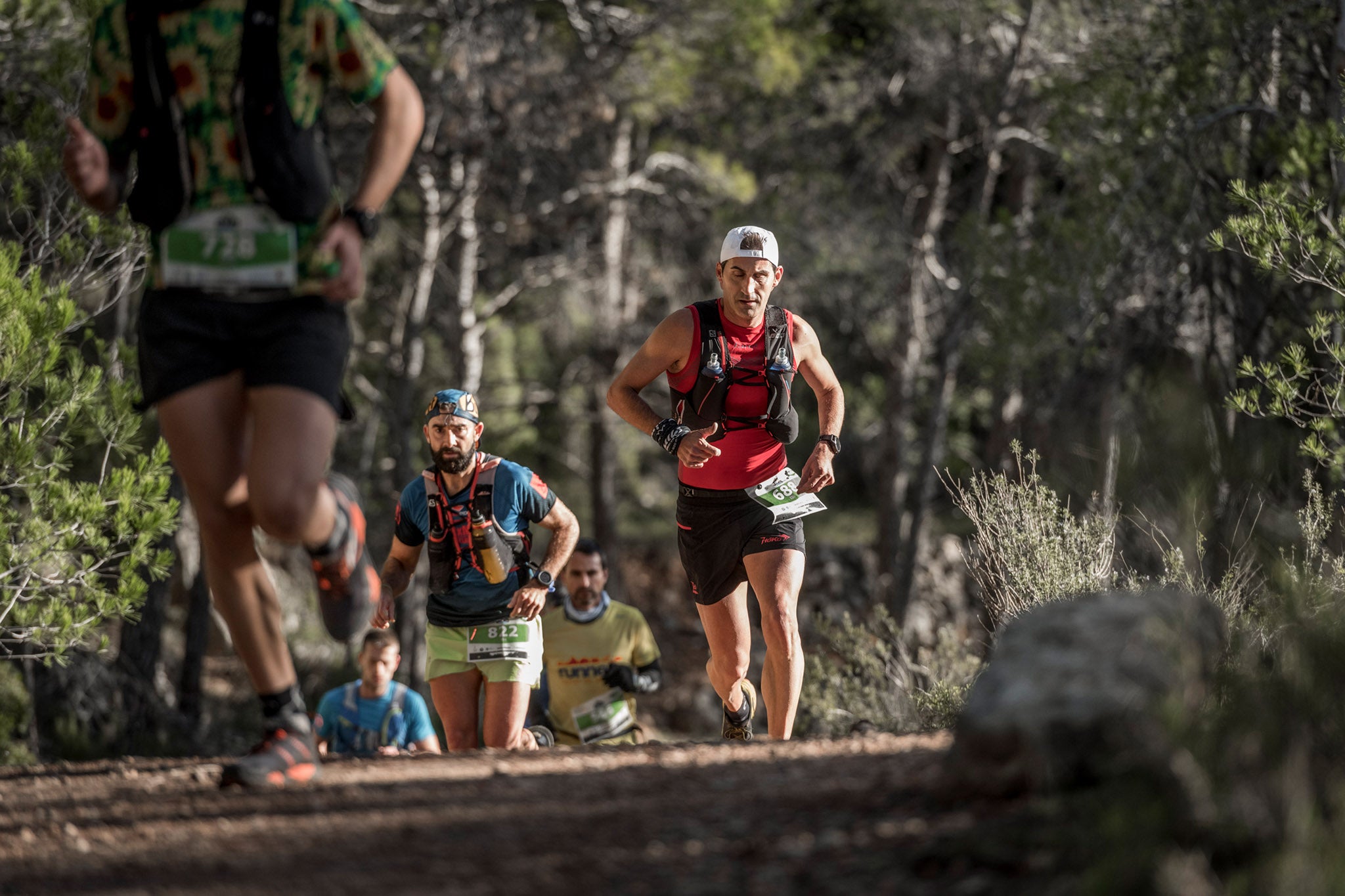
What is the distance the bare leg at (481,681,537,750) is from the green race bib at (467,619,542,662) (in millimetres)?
127

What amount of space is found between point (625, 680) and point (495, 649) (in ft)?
6.13

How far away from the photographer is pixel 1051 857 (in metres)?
2.50

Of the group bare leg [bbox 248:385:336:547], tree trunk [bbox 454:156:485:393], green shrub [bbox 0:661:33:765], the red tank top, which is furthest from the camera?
tree trunk [bbox 454:156:485:393]

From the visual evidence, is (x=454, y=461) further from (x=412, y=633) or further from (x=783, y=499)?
(x=412, y=633)

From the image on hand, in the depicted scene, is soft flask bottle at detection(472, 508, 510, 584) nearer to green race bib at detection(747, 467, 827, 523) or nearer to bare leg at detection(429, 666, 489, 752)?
bare leg at detection(429, 666, 489, 752)

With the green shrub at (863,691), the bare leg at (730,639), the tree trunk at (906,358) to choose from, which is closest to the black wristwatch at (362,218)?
the bare leg at (730,639)

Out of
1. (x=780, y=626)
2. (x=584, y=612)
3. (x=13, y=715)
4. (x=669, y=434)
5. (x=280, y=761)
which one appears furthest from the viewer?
(x=13, y=715)

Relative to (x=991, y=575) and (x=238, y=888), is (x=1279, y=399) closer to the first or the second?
(x=991, y=575)

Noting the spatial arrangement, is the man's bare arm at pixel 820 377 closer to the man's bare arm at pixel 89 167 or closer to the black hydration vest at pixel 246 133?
the black hydration vest at pixel 246 133

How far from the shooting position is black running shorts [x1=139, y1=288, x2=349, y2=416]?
344 centimetres

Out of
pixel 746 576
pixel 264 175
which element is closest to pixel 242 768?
pixel 264 175

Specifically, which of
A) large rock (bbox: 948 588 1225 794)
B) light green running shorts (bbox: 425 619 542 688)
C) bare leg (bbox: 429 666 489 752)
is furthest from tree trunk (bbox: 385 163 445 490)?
large rock (bbox: 948 588 1225 794)

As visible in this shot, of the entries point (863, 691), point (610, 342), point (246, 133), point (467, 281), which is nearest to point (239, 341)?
point (246, 133)

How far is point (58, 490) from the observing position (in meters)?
6.47
